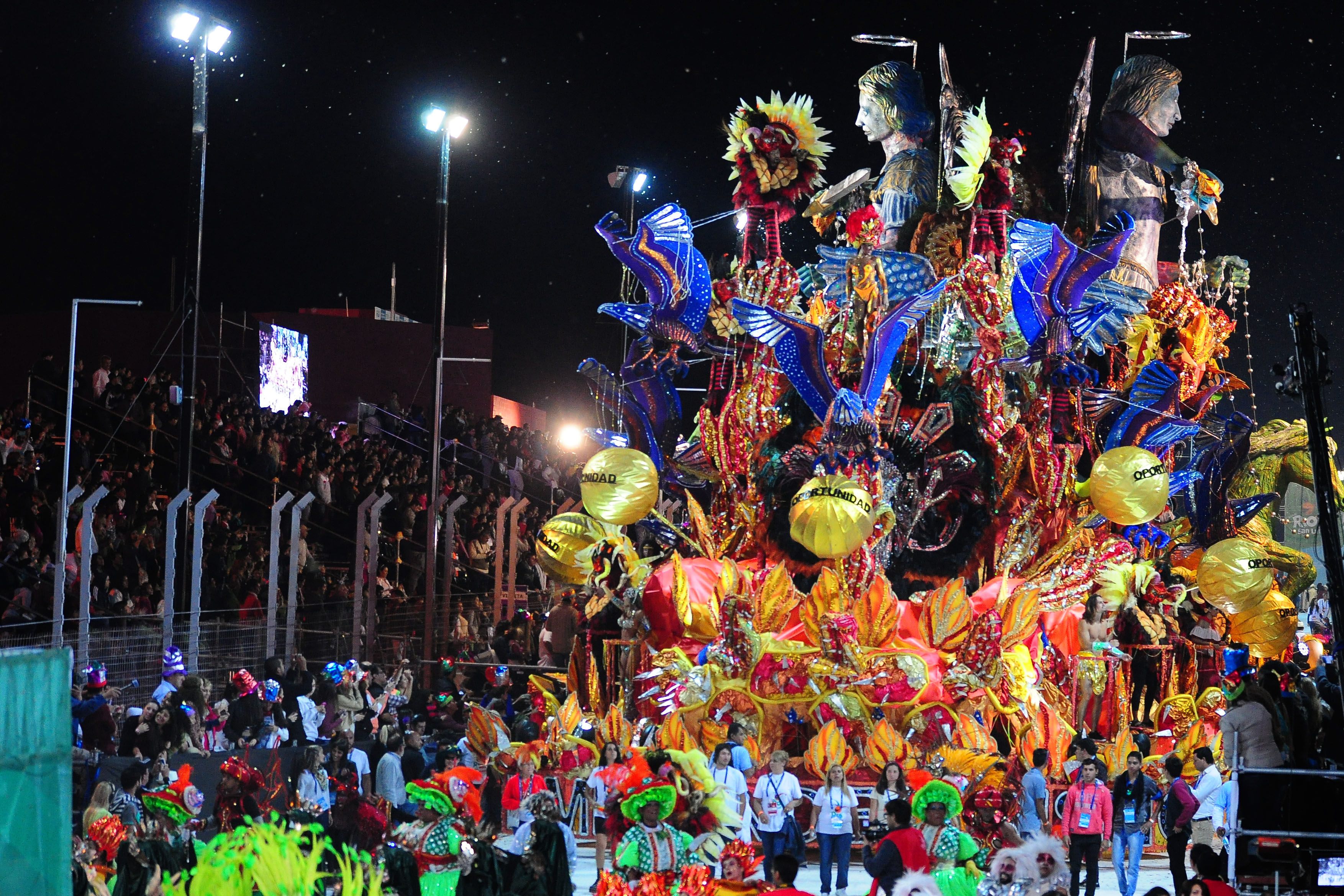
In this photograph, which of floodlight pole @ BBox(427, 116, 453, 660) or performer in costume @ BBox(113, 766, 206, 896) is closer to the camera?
performer in costume @ BBox(113, 766, 206, 896)

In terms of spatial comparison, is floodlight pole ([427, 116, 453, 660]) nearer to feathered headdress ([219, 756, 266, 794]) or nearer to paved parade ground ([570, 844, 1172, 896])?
paved parade ground ([570, 844, 1172, 896])

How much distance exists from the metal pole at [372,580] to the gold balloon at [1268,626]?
999cm

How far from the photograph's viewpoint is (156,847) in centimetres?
956

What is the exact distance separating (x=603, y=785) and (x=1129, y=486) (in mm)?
6501

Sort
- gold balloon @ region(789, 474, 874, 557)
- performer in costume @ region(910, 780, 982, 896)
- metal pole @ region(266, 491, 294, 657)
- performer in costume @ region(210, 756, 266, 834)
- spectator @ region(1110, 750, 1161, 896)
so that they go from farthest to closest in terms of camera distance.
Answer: metal pole @ region(266, 491, 294, 657), gold balloon @ region(789, 474, 874, 557), spectator @ region(1110, 750, 1161, 896), performer in costume @ region(210, 756, 266, 834), performer in costume @ region(910, 780, 982, 896)

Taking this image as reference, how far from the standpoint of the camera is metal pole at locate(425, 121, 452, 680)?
21.7m

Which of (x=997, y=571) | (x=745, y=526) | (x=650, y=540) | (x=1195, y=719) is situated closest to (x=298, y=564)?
(x=650, y=540)

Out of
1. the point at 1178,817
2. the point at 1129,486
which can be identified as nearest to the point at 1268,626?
the point at 1129,486

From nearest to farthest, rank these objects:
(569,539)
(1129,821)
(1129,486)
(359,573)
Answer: (1129,821) → (1129,486) → (569,539) → (359,573)

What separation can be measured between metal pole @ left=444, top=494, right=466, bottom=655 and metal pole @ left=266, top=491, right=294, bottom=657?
3965 mm

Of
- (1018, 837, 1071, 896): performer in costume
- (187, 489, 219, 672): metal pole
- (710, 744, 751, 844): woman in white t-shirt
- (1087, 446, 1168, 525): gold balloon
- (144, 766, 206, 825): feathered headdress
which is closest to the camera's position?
(1018, 837, 1071, 896): performer in costume

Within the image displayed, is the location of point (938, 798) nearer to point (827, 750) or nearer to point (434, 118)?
point (827, 750)

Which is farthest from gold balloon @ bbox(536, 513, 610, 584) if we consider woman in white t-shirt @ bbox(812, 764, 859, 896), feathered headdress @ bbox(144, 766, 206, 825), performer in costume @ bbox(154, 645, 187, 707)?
feathered headdress @ bbox(144, 766, 206, 825)

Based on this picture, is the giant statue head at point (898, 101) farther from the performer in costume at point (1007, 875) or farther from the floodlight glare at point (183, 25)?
the performer in costume at point (1007, 875)
